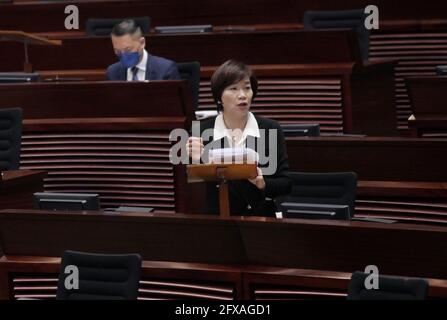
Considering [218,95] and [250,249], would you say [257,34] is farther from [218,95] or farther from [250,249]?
[250,249]

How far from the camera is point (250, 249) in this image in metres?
3.59

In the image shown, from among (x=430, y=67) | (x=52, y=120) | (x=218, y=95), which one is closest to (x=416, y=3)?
(x=430, y=67)

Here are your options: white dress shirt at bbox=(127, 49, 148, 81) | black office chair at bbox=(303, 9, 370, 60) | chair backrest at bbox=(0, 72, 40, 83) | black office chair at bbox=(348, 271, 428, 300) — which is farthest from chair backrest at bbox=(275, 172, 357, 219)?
black office chair at bbox=(303, 9, 370, 60)

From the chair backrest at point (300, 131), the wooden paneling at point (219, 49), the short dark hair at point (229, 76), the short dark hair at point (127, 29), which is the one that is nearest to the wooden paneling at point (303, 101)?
the wooden paneling at point (219, 49)

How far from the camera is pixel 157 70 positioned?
582 centimetres

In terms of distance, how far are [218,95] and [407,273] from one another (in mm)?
913

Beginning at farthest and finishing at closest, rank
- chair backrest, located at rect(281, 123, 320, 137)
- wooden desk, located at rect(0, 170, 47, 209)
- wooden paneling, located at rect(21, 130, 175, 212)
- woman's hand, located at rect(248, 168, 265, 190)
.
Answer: wooden paneling, located at rect(21, 130, 175, 212)
wooden desk, located at rect(0, 170, 47, 209)
chair backrest, located at rect(281, 123, 320, 137)
woman's hand, located at rect(248, 168, 265, 190)

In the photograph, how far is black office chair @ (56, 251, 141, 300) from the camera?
3.40m

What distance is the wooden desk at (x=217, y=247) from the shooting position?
3.38 metres

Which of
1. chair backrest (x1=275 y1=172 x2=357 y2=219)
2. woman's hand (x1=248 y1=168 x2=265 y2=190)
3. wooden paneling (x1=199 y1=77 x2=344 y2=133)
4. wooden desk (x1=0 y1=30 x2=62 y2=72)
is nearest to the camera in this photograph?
Answer: woman's hand (x1=248 y1=168 x2=265 y2=190)

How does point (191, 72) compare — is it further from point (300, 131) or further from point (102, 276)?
point (102, 276)

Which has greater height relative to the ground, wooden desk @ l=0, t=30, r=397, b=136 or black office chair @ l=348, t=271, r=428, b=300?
wooden desk @ l=0, t=30, r=397, b=136

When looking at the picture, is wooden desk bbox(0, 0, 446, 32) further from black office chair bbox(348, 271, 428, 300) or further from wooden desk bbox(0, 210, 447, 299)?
black office chair bbox(348, 271, 428, 300)

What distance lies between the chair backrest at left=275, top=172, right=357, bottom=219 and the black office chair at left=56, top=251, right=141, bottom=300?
103 cm
